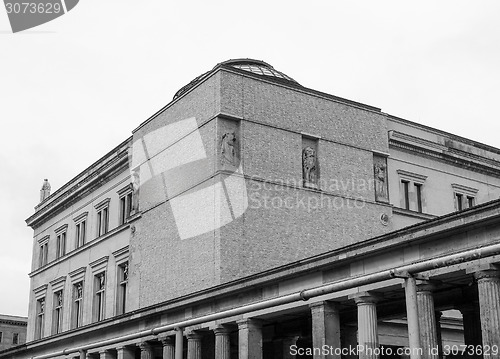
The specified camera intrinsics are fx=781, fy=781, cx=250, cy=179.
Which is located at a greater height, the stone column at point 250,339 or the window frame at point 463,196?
the window frame at point 463,196

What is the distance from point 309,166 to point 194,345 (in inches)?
476

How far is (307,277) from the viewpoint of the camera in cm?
2538

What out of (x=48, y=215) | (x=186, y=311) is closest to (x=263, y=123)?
(x=186, y=311)

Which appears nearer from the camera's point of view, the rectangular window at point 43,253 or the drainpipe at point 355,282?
the drainpipe at point 355,282

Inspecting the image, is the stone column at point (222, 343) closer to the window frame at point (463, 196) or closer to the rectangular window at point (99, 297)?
the rectangular window at point (99, 297)

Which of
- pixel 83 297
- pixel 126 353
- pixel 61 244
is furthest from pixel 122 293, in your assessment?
pixel 61 244

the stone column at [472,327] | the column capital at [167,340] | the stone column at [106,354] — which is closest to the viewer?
the stone column at [472,327]

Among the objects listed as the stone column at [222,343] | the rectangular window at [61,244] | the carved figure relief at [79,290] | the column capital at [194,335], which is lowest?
the stone column at [222,343]

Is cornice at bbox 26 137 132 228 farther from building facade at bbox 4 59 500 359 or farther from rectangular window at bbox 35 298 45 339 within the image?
rectangular window at bbox 35 298 45 339

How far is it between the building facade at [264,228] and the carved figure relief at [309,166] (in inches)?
2.4

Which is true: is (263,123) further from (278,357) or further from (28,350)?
(28,350)

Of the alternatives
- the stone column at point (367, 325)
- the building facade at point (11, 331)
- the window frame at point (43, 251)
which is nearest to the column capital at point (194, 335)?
the stone column at point (367, 325)

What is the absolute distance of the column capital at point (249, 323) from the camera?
2755 centimetres

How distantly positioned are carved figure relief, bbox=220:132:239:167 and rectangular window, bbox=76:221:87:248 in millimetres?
17762
